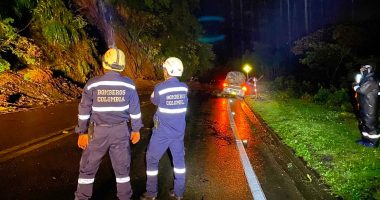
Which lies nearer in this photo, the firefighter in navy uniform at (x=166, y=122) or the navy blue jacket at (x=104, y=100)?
the navy blue jacket at (x=104, y=100)

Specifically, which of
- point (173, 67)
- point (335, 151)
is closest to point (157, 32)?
point (335, 151)

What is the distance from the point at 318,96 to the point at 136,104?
1799cm

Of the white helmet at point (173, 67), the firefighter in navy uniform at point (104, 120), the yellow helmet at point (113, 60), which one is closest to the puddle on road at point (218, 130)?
the white helmet at point (173, 67)

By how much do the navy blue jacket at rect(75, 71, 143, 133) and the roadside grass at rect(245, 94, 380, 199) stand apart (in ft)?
11.2

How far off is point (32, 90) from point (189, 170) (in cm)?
1185

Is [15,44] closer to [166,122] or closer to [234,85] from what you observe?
[234,85]

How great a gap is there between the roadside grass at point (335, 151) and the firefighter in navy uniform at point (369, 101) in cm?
35

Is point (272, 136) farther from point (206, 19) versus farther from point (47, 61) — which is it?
point (206, 19)

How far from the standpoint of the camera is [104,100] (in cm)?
453

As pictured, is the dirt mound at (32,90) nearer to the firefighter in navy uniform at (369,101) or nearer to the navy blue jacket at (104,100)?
the navy blue jacket at (104,100)

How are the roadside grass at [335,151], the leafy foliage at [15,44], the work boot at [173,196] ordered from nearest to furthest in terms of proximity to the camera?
1. the work boot at [173,196]
2. the roadside grass at [335,151]
3. the leafy foliage at [15,44]

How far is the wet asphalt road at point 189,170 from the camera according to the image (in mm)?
5469

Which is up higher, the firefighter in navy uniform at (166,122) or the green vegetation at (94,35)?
the green vegetation at (94,35)

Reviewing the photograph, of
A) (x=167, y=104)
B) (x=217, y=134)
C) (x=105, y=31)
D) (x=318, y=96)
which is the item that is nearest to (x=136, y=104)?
(x=167, y=104)
